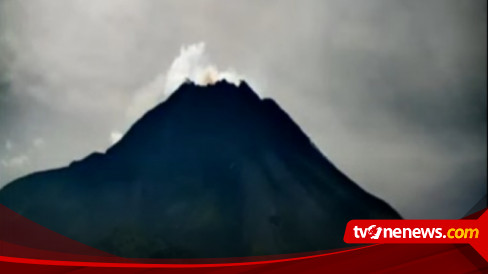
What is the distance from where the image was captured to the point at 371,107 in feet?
7.38

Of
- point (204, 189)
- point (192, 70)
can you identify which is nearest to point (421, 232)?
point (204, 189)

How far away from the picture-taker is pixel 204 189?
209cm

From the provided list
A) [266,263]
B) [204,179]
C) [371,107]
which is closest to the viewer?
[266,263]

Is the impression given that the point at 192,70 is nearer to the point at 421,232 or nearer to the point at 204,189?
the point at 204,189

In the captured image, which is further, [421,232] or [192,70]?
[192,70]

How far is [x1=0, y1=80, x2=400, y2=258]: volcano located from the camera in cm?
198


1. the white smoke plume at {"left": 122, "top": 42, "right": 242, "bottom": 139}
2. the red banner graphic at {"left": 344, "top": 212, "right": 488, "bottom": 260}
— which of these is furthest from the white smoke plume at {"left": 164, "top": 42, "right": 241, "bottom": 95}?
the red banner graphic at {"left": 344, "top": 212, "right": 488, "bottom": 260}

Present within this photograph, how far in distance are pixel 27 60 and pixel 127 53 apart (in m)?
0.43

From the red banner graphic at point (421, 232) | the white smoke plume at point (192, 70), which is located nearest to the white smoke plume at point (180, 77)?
the white smoke plume at point (192, 70)

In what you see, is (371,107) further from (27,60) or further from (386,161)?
(27,60)

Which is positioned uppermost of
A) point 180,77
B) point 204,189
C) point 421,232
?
point 180,77

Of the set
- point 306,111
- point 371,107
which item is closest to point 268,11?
point 306,111

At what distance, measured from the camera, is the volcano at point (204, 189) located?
1.98 metres

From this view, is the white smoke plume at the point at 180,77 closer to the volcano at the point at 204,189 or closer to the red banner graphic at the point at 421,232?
the volcano at the point at 204,189
